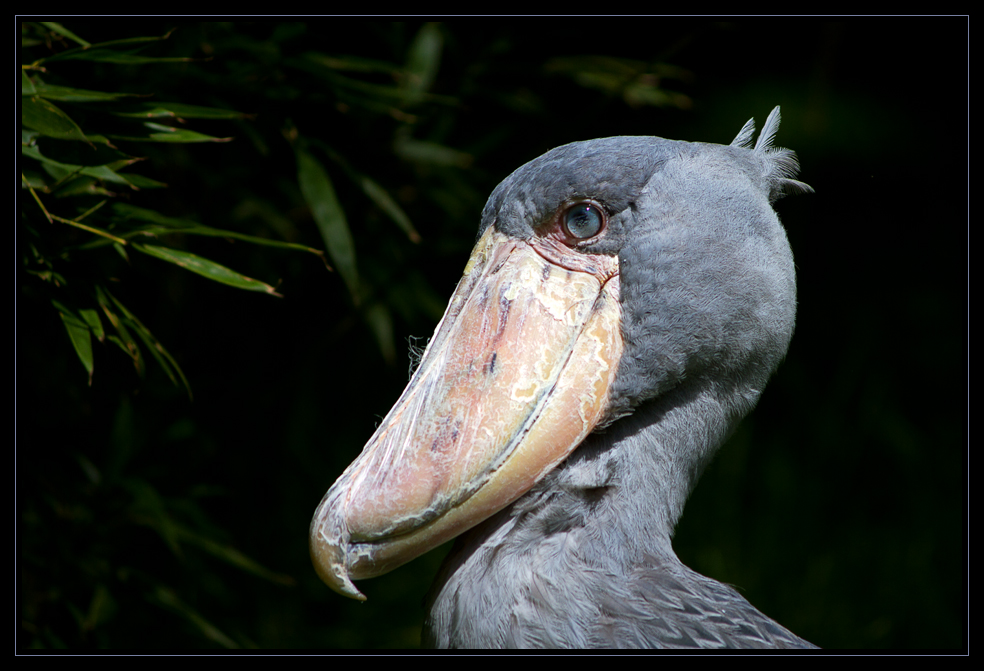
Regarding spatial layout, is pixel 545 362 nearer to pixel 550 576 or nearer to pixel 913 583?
pixel 550 576

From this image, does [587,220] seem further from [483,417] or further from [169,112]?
[169,112]

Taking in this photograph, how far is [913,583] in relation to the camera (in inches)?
114

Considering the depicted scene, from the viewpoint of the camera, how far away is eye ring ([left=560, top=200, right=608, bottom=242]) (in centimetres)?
120

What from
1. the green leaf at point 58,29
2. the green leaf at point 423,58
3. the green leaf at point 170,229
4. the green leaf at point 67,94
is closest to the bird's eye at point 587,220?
the green leaf at point 170,229

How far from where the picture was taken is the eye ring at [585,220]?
120cm

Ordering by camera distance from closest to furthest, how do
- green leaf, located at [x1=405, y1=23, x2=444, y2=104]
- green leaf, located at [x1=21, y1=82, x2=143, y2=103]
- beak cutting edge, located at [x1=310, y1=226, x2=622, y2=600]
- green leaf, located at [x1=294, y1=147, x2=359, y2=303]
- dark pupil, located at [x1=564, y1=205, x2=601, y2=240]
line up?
beak cutting edge, located at [x1=310, y1=226, x2=622, y2=600] → dark pupil, located at [x1=564, y1=205, x2=601, y2=240] → green leaf, located at [x1=21, y1=82, x2=143, y2=103] → green leaf, located at [x1=294, y1=147, x2=359, y2=303] → green leaf, located at [x1=405, y1=23, x2=444, y2=104]

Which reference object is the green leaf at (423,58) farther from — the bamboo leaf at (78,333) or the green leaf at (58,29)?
the bamboo leaf at (78,333)

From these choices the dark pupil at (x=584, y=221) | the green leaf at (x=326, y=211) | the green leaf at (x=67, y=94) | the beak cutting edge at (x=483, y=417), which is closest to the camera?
the beak cutting edge at (x=483, y=417)

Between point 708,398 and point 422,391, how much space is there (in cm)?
45

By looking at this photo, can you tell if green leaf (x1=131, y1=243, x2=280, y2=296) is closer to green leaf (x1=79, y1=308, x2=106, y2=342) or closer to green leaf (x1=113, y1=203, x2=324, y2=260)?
green leaf (x1=113, y1=203, x2=324, y2=260)

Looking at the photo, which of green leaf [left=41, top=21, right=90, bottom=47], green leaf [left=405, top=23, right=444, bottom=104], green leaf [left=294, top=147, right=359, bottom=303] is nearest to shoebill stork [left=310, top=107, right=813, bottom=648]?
green leaf [left=294, top=147, right=359, bottom=303]

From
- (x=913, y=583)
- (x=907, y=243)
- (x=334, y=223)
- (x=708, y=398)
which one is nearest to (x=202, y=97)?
(x=334, y=223)

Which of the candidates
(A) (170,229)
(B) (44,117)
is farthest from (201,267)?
(B) (44,117)

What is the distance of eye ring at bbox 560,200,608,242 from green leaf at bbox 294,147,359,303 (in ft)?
2.23
